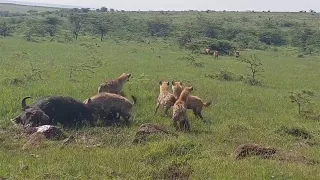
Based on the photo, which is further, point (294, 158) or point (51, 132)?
point (51, 132)

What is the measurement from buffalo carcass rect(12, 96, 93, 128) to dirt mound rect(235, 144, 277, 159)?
4.15 meters

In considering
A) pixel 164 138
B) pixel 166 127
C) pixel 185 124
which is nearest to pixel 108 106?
pixel 166 127

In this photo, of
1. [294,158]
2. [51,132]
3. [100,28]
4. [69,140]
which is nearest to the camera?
[294,158]

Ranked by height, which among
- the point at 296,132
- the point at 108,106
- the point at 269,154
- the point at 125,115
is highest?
the point at 108,106

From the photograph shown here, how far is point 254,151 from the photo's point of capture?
30.2 ft

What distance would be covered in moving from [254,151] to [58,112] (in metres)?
4.96

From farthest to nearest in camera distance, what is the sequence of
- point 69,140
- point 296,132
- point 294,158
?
point 296,132 → point 69,140 → point 294,158

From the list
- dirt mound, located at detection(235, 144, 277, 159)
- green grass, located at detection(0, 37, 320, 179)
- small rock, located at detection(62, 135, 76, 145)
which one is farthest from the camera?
small rock, located at detection(62, 135, 76, 145)

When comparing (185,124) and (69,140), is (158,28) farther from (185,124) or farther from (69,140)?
(69,140)

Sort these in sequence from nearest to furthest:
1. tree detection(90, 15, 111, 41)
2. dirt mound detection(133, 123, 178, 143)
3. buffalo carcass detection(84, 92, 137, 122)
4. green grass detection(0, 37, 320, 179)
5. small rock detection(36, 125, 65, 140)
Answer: green grass detection(0, 37, 320, 179), small rock detection(36, 125, 65, 140), dirt mound detection(133, 123, 178, 143), buffalo carcass detection(84, 92, 137, 122), tree detection(90, 15, 111, 41)

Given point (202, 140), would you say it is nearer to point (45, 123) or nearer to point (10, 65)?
point (45, 123)

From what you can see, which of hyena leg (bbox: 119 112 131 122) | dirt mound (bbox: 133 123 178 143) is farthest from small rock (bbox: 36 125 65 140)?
hyena leg (bbox: 119 112 131 122)

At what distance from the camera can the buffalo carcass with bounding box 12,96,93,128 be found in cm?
1109

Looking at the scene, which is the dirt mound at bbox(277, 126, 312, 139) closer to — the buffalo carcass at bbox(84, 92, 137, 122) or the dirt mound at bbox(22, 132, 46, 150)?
the buffalo carcass at bbox(84, 92, 137, 122)
